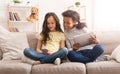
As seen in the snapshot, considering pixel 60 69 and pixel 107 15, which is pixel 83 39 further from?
pixel 107 15

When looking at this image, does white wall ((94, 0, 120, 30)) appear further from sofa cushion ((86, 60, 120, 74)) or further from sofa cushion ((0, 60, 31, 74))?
sofa cushion ((0, 60, 31, 74))

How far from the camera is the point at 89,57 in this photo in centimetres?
224

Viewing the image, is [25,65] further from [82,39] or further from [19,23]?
[19,23]

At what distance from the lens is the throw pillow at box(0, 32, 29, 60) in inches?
97.0

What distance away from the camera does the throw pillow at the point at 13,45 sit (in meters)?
2.46

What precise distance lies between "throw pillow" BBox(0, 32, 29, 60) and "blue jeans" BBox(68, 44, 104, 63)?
0.58m

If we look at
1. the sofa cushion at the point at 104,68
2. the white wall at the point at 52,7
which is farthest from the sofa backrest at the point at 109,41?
the white wall at the point at 52,7

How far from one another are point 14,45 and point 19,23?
Answer: 163cm

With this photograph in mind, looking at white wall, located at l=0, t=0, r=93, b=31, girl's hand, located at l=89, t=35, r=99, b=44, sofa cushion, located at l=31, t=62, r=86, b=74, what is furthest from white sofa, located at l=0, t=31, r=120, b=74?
white wall, located at l=0, t=0, r=93, b=31

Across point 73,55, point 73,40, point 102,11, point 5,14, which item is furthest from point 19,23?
point 73,55

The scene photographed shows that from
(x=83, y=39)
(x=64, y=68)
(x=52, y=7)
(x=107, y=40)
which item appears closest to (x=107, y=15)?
(x=52, y=7)

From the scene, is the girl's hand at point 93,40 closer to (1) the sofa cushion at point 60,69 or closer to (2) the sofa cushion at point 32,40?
(1) the sofa cushion at point 60,69

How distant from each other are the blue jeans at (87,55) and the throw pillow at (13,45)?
0.58 m

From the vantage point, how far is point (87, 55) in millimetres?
2260
